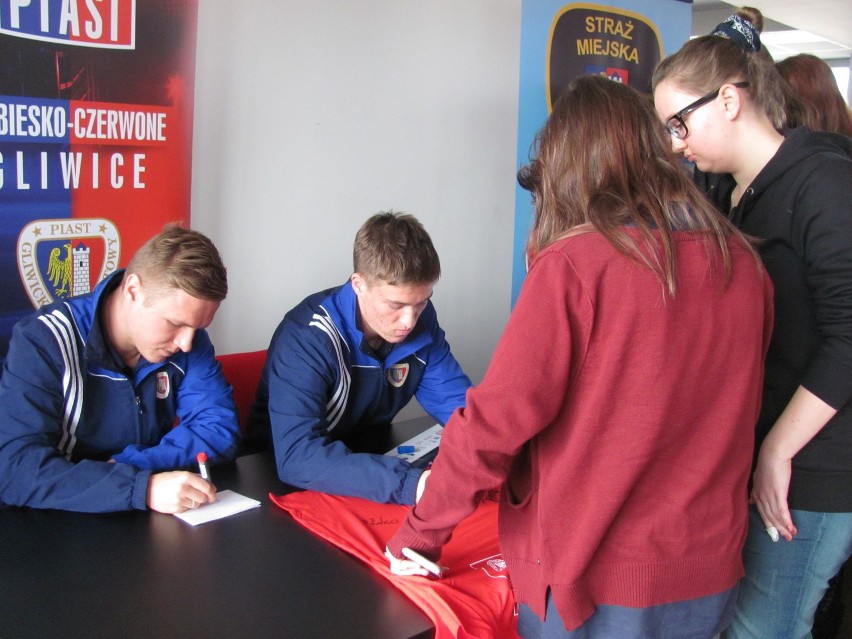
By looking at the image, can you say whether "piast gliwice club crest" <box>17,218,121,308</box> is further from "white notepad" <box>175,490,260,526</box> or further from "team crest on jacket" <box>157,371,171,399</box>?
"white notepad" <box>175,490,260,526</box>

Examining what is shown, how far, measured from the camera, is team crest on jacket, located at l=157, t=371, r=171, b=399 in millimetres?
1829

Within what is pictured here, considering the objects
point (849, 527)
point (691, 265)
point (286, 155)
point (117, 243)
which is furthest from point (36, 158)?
point (849, 527)

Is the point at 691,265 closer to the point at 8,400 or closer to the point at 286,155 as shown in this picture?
the point at 8,400

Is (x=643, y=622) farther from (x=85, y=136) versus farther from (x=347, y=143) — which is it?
(x=347, y=143)

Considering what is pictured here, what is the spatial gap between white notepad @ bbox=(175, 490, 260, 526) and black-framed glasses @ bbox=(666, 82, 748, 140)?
1084 millimetres

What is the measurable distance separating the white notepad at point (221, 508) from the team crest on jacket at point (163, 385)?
0.32 metres

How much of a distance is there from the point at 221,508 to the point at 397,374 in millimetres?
663

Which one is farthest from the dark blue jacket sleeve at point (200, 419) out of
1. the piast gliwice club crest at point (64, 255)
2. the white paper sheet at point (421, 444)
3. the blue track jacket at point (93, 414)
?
the piast gliwice club crest at point (64, 255)

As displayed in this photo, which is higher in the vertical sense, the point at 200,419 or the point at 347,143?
the point at 347,143

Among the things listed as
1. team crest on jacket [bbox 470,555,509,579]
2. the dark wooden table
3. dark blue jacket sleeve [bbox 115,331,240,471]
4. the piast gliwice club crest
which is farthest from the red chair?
team crest on jacket [bbox 470,555,509,579]

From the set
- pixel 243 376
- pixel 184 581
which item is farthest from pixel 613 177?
pixel 243 376

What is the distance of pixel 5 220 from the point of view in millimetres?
1980

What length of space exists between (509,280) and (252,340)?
1.32 m

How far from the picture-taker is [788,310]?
1353 mm
